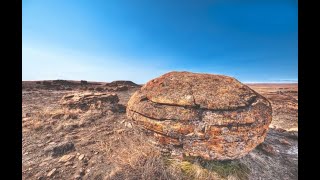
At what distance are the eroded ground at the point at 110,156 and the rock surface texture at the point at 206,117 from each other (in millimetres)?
475

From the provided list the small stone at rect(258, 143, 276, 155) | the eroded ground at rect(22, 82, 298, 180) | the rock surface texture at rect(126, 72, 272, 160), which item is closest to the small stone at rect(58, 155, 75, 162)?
the eroded ground at rect(22, 82, 298, 180)

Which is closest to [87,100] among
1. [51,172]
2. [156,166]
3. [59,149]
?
[59,149]

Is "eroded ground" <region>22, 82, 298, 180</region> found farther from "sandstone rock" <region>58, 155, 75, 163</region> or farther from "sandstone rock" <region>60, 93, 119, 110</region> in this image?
"sandstone rock" <region>60, 93, 119, 110</region>

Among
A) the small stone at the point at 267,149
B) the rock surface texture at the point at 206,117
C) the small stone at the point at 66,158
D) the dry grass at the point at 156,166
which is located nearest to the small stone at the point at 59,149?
the small stone at the point at 66,158

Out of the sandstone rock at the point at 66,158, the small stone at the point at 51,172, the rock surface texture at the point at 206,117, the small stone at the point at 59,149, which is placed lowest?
the small stone at the point at 51,172

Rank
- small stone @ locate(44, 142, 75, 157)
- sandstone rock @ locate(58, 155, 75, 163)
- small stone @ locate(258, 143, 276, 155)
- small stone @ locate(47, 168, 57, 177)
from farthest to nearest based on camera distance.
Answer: small stone @ locate(258, 143, 276, 155) < small stone @ locate(44, 142, 75, 157) < sandstone rock @ locate(58, 155, 75, 163) < small stone @ locate(47, 168, 57, 177)

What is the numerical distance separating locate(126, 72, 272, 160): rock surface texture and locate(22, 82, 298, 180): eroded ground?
1.56 ft

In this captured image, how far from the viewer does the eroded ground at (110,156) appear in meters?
6.46

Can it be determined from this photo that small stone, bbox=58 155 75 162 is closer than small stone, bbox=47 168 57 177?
No

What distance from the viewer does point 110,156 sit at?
7148 mm

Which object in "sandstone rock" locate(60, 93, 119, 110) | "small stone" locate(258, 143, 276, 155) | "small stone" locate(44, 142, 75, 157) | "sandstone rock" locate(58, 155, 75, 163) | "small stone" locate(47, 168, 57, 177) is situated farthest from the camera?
"sandstone rock" locate(60, 93, 119, 110)

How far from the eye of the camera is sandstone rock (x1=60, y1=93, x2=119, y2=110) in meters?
11.3

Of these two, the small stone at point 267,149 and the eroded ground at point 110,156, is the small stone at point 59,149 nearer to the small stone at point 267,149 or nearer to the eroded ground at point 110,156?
the eroded ground at point 110,156
